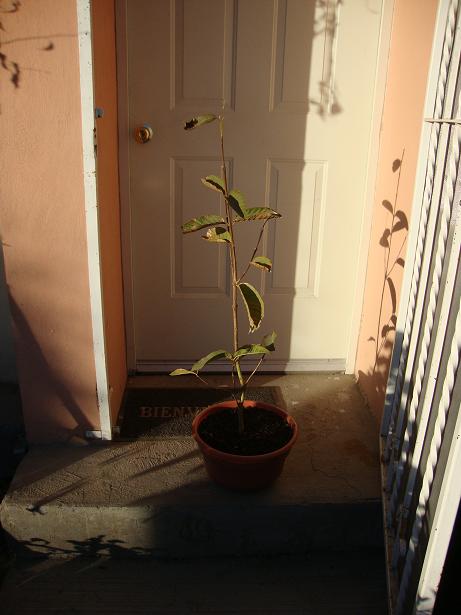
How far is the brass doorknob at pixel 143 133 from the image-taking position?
89.2 inches

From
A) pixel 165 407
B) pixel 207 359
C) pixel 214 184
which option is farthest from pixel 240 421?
pixel 214 184

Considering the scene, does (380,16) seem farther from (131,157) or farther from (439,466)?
(439,466)

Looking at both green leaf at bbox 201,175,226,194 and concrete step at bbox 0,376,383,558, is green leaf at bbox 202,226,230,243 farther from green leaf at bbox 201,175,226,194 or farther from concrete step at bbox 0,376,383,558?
concrete step at bbox 0,376,383,558

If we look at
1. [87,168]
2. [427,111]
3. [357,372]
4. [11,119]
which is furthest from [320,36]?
[357,372]

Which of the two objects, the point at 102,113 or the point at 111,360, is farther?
the point at 111,360

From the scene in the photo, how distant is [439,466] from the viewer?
4.55 ft

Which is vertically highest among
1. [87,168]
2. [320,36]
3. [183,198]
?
[320,36]

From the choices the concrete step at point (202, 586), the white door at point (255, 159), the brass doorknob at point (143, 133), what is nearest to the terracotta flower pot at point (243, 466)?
the concrete step at point (202, 586)

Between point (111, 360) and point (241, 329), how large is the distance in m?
Answer: 0.70

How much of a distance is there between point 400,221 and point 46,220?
4.26 ft

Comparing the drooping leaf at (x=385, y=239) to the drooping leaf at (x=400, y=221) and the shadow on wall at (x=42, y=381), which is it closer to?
the drooping leaf at (x=400, y=221)

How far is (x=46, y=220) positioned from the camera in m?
1.83

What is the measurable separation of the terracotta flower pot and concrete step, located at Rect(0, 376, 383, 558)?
5 cm

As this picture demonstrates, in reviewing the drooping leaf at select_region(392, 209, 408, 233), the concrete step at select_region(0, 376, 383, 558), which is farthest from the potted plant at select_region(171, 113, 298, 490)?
the drooping leaf at select_region(392, 209, 408, 233)
